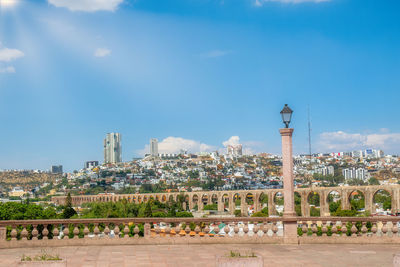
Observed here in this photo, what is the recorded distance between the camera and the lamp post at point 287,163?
11.1 meters

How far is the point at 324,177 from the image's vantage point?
150m

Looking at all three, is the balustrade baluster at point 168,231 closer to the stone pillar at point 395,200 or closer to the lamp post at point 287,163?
the lamp post at point 287,163

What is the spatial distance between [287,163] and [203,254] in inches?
141

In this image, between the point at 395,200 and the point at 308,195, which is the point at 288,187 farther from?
the point at 308,195

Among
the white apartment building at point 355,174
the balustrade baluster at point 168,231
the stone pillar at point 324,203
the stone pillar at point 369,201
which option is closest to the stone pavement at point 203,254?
the balustrade baluster at point 168,231

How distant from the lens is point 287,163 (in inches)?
447

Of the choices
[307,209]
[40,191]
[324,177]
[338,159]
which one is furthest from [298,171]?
[40,191]

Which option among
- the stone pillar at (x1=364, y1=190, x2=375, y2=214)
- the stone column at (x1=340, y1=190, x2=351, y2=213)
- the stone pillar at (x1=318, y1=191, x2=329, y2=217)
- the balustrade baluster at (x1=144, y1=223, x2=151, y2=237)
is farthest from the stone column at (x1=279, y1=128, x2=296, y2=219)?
the stone pillar at (x1=318, y1=191, x2=329, y2=217)

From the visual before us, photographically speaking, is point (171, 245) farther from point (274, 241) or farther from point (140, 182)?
point (140, 182)

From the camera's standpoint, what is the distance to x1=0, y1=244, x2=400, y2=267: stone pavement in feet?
27.0

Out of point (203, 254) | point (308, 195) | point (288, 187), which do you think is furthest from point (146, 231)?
point (308, 195)

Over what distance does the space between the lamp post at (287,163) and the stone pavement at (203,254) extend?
108 centimetres

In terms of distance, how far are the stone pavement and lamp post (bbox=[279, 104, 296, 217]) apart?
1078 mm

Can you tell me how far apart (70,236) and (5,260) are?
2.40 metres
